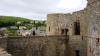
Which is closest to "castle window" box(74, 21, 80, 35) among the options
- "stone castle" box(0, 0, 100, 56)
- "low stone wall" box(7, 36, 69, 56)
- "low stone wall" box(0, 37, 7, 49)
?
"stone castle" box(0, 0, 100, 56)

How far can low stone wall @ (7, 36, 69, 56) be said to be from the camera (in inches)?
803

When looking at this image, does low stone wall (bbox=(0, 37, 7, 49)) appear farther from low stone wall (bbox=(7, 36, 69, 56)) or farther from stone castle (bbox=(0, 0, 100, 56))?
low stone wall (bbox=(7, 36, 69, 56))

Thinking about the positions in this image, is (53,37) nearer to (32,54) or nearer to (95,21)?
(32,54)

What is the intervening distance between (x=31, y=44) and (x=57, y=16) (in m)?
4.21

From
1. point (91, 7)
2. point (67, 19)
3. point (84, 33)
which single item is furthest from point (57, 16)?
point (91, 7)

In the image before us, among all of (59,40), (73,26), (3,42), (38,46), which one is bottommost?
(38,46)

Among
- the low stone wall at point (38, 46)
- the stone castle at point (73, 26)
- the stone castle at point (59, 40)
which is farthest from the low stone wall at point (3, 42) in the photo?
the stone castle at point (73, 26)

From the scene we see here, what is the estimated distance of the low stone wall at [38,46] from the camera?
66.9 ft

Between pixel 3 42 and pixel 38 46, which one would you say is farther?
pixel 38 46

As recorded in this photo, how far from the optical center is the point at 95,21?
1391 cm

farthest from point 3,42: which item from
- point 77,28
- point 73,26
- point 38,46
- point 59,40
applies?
point 77,28

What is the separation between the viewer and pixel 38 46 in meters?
21.5

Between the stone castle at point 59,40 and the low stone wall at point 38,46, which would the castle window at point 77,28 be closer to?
the stone castle at point 59,40

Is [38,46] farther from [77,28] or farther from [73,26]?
[77,28]
